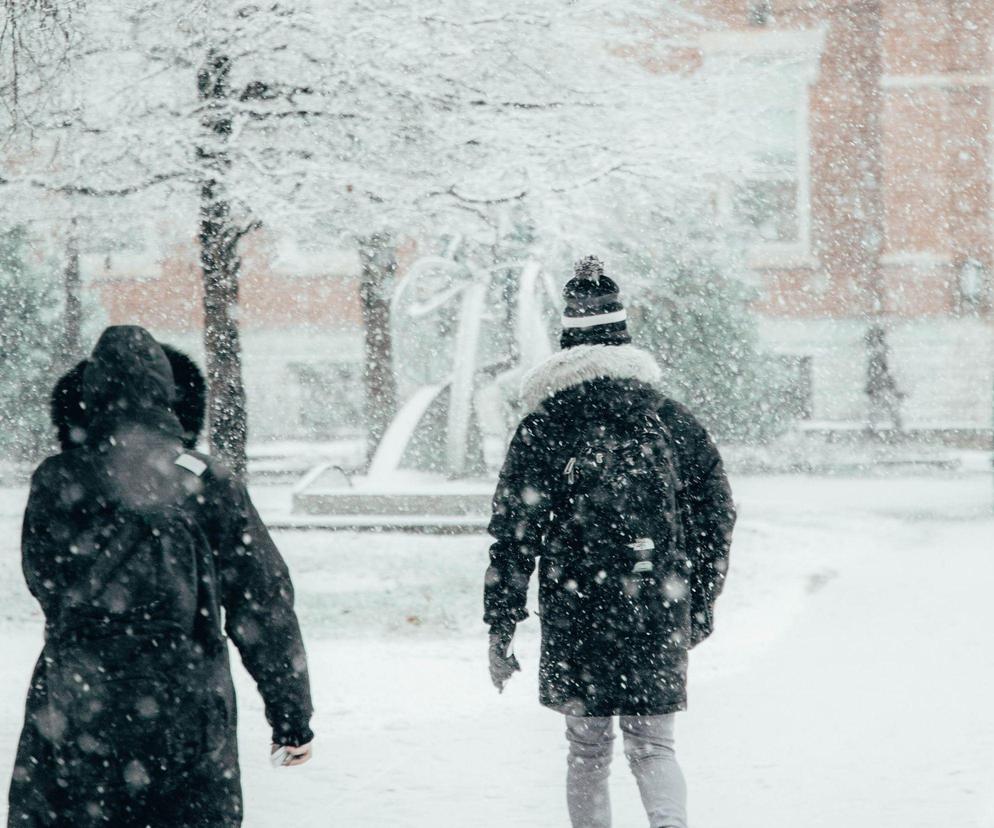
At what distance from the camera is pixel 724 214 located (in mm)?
20781

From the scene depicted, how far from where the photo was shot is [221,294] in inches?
397

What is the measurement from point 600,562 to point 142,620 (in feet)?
4.43

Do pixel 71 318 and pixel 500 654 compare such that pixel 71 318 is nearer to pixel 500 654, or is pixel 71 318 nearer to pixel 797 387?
pixel 797 387

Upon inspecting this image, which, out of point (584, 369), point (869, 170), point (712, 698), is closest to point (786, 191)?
point (869, 170)

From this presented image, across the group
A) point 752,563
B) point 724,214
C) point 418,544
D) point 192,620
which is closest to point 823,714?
point 192,620

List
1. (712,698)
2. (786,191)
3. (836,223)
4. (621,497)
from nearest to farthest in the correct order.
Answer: (621,497) < (712,698) < (836,223) < (786,191)

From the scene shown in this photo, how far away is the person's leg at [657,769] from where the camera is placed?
12.7ft

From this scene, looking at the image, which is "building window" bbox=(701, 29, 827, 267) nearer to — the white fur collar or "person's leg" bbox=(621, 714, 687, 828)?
the white fur collar

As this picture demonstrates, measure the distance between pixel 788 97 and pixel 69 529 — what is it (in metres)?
20.8

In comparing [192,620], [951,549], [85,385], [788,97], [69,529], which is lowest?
[951,549]

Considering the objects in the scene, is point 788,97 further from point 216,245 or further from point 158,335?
point 216,245

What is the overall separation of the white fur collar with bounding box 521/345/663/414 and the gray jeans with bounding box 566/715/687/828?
85cm

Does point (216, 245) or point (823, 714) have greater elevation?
point (216, 245)

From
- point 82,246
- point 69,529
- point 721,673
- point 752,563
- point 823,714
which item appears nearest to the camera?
point 69,529
